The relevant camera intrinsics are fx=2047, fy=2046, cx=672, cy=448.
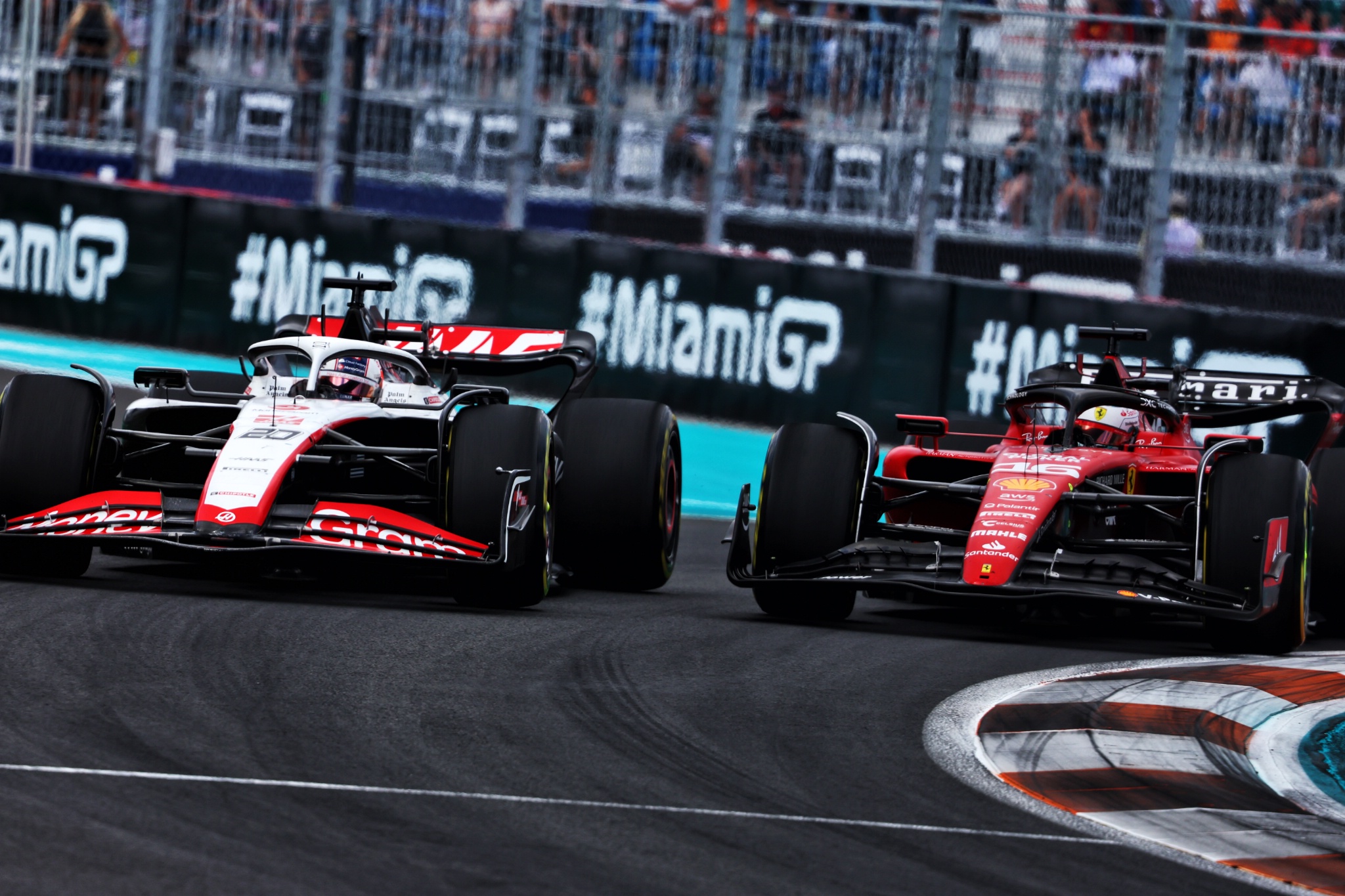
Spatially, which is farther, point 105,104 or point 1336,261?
point 105,104

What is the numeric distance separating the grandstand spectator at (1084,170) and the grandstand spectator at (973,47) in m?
0.72

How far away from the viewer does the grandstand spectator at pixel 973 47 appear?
14.0 m

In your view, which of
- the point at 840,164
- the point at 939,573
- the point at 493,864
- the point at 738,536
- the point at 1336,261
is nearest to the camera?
the point at 493,864

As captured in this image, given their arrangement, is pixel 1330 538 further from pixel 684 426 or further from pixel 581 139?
pixel 581 139

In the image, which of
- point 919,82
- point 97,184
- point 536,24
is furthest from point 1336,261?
point 97,184

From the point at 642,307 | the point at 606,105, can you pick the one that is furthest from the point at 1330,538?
the point at 606,105

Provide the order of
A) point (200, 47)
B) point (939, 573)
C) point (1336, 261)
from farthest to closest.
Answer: point (200, 47), point (1336, 261), point (939, 573)

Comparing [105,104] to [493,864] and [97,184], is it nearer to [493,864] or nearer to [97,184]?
[97,184]

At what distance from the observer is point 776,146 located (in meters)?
14.6

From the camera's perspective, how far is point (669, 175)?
15031mm

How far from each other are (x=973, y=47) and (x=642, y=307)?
2930 mm

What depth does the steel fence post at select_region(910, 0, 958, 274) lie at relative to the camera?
13.9 m

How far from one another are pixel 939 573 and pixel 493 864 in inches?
163

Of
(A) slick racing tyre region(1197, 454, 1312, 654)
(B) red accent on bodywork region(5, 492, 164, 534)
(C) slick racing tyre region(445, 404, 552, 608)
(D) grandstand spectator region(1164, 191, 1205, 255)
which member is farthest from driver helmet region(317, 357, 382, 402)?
(D) grandstand spectator region(1164, 191, 1205, 255)
